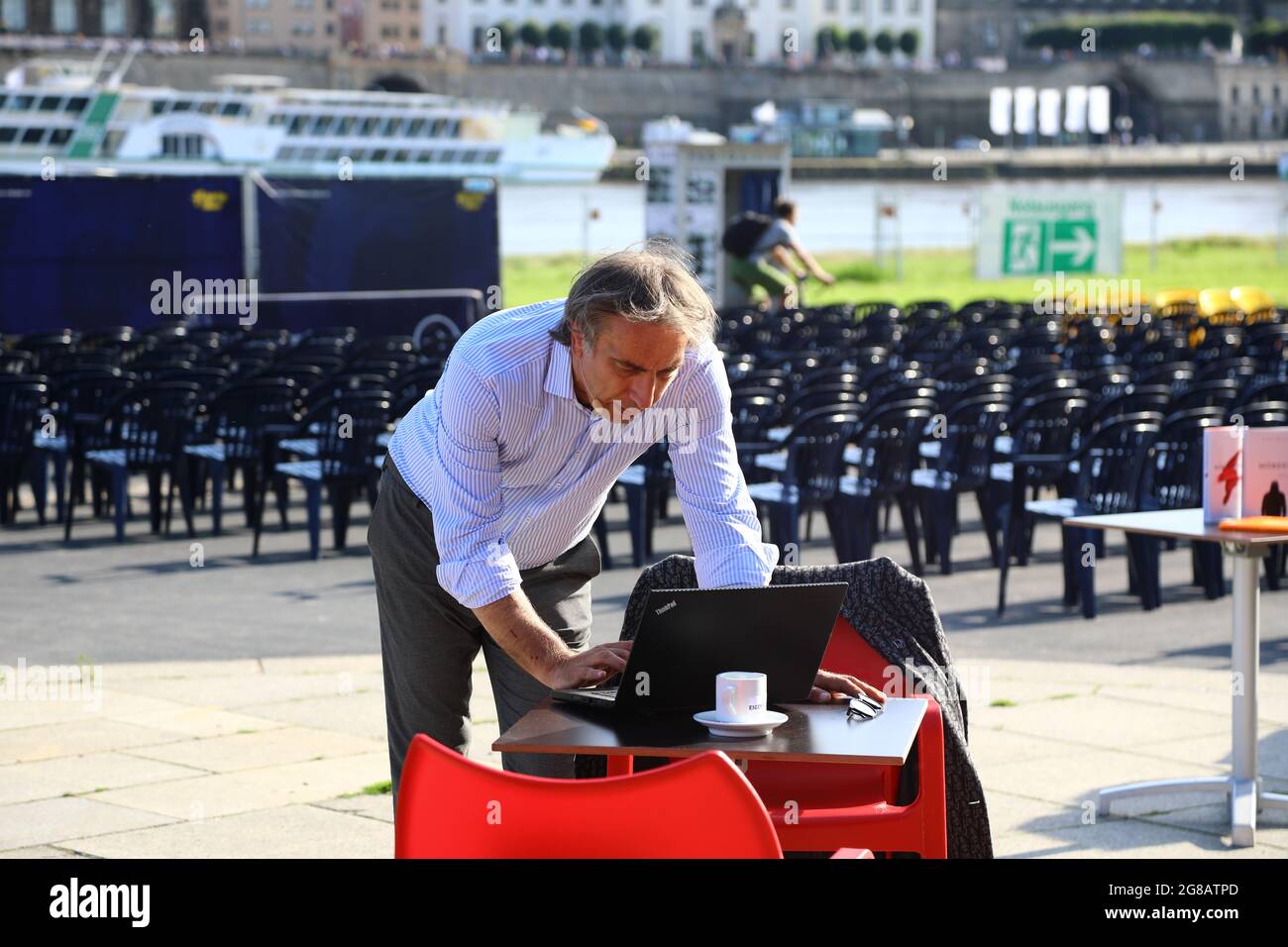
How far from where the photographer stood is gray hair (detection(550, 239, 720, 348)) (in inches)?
125

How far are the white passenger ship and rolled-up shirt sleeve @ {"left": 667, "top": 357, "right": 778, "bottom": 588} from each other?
5469 centimetres

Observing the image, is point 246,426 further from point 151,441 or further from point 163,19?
point 163,19

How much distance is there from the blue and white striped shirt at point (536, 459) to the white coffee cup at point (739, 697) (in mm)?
378

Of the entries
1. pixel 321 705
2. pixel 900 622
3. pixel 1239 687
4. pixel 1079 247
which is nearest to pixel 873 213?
pixel 1079 247

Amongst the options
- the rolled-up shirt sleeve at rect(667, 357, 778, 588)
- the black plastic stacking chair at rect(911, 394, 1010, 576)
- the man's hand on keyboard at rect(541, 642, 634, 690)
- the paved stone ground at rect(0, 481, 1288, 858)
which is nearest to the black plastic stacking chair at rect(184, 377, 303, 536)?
the paved stone ground at rect(0, 481, 1288, 858)

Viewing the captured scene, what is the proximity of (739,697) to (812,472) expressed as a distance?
6836mm

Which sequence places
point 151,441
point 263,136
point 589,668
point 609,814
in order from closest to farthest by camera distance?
point 609,814 → point 589,668 → point 151,441 → point 263,136

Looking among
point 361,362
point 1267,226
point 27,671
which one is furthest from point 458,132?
point 27,671

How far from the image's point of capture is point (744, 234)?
824 inches

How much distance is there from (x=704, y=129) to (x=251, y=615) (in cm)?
9979

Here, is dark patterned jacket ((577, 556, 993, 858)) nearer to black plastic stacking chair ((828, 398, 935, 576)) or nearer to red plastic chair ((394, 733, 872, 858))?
red plastic chair ((394, 733, 872, 858))

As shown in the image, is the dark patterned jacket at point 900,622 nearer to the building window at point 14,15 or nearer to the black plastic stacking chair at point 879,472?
the black plastic stacking chair at point 879,472

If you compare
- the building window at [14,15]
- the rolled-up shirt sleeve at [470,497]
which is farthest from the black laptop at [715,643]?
the building window at [14,15]
